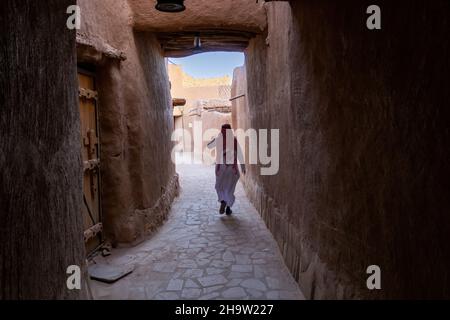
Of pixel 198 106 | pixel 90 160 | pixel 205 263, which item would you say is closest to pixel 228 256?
pixel 205 263

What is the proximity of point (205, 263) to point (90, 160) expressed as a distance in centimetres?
184

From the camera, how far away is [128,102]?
521 centimetres

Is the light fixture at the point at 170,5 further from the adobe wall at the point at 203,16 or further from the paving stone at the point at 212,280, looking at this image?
the paving stone at the point at 212,280

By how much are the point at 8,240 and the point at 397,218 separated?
1744mm

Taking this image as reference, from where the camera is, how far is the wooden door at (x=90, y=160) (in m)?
4.45

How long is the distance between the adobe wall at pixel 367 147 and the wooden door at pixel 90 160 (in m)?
2.35

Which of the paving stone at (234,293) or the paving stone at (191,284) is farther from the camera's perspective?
the paving stone at (191,284)

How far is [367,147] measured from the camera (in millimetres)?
2143

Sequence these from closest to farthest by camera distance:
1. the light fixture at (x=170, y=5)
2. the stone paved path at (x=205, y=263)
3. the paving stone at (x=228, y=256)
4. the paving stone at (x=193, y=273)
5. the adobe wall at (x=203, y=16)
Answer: the light fixture at (x=170, y=5) → the stone paved path at (x=205, y=263) → the paving stone at (x=193, y=273) → the paving stone at (x=228, y=256) → the adobe wall at (x=203, y=16)

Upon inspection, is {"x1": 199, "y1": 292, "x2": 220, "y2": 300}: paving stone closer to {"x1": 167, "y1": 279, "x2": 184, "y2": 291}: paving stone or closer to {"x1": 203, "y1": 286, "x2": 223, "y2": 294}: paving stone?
{"x1": 203, "y1": 286, "x2": 223, "y2": 294}: paving stone

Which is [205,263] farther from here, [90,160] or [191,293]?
[90,160]

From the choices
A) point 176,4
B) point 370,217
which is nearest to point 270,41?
point 176,4

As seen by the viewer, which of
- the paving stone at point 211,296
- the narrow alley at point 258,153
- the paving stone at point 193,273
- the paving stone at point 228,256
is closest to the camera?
the narrow alley at point 258,153

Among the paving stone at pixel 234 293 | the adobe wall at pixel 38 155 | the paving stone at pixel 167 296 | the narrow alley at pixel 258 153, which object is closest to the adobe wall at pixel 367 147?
the narrow alley at pixel 258 153
